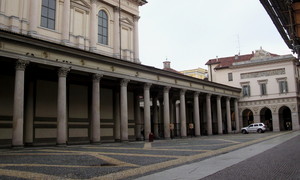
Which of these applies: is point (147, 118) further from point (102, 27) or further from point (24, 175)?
point (24, 175)

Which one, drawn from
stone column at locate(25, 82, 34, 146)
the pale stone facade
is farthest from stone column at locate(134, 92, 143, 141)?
stone column at locate(25, 82, 34, 146)

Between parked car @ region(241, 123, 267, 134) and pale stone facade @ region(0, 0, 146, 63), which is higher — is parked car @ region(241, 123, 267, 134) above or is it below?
below

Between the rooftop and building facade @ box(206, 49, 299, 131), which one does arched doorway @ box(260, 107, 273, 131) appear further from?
the rooftop

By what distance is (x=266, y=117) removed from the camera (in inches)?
2197

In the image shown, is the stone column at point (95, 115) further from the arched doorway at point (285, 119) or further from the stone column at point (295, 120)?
the arched doorway at point (285, 119)

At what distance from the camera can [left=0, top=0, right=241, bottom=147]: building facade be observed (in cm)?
2098

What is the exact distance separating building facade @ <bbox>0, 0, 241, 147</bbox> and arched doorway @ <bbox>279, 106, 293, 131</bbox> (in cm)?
2397

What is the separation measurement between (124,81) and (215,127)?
1044 inches

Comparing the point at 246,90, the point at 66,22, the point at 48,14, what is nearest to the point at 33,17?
the point at 48,14

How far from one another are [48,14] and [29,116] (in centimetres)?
902

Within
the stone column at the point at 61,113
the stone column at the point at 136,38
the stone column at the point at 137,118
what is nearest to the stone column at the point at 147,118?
the stone column at the point at 137,118

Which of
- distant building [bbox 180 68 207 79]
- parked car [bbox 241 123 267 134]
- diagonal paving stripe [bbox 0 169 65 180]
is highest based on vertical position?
distant building [bbox 180 68 207 79]

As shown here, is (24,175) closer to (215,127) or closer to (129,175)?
(129,175)

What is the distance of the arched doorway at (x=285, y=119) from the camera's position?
52.4 m
